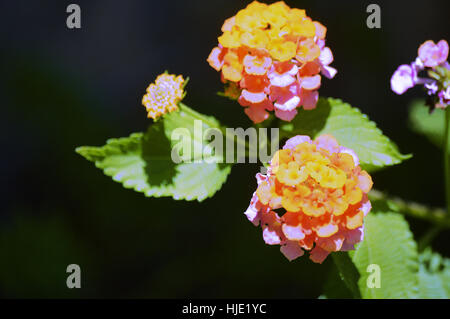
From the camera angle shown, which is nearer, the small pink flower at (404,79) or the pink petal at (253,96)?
the pink petal at (253,96)

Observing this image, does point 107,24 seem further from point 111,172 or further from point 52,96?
point 111,172

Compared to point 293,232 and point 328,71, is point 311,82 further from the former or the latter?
point 293,232


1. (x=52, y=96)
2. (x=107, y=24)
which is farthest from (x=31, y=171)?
(x=107, y=24)

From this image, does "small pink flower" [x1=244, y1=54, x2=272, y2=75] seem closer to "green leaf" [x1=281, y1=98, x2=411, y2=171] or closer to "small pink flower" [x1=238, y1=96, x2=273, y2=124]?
"small pink flower" [x1=238, y1=96, x2=273, y2=124]

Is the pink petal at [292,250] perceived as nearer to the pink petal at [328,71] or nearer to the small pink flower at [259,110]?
the small pink flower at [259,110]

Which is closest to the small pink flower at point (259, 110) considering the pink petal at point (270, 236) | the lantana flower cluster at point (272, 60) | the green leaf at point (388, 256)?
the lantana flower cluster at point (272, 60)

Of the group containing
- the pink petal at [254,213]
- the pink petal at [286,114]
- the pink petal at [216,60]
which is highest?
the pink petal at [216,60]
